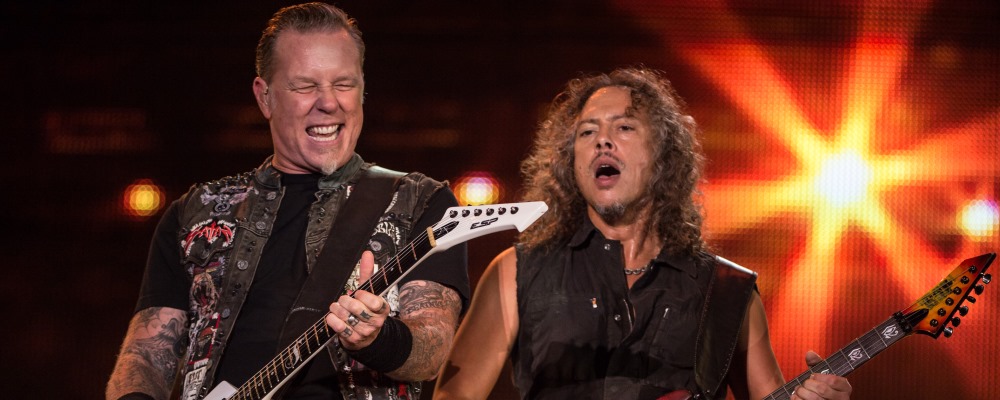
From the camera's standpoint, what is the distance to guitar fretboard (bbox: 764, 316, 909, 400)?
9.97ft

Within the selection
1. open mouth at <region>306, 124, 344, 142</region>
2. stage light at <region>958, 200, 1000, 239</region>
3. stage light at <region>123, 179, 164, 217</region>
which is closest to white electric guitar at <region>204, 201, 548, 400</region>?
open mouth at <region>306, 124, 344, 142</region>

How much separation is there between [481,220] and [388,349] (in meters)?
0.40

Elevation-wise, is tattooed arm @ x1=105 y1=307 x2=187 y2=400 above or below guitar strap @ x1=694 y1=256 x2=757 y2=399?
below

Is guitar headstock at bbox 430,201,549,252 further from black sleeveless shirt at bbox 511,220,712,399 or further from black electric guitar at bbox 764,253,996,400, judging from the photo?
black electric guitar at bbox 764,253,996,400

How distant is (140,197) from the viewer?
205 inches

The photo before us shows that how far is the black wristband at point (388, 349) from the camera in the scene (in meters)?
2.37

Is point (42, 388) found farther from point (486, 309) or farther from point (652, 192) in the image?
point (652, 192)

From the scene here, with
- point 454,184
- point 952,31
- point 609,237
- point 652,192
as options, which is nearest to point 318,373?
point 609,237

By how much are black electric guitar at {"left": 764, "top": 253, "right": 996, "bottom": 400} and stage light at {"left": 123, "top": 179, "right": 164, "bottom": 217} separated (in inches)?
139

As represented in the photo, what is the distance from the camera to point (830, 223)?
16.8ft

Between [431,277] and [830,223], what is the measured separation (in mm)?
3093

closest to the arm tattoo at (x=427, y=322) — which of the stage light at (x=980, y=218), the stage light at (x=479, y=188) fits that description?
the stage light at (x=479, y=188)

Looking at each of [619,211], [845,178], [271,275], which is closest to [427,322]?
[271,275]

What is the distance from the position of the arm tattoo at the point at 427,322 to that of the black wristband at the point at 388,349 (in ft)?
0.16
